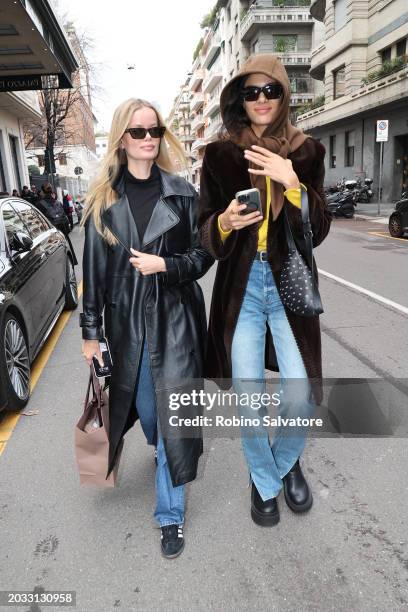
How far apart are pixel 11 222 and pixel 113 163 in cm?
288

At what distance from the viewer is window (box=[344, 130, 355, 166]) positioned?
1118 inches

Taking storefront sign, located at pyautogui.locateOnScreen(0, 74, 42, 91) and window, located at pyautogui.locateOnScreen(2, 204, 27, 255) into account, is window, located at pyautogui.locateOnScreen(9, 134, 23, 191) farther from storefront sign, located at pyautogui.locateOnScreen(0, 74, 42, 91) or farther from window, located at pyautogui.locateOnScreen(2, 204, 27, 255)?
window, located at pyautogui.locateOnScreen(2, 204, 27, 255)

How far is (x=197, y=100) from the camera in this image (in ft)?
251

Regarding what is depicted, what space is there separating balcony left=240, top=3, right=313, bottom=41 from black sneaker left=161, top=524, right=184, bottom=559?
4423 cm

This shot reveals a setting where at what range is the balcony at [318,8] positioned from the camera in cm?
3024

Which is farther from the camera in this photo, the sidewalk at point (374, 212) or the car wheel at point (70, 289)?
the sidewalk at point (374, 212)

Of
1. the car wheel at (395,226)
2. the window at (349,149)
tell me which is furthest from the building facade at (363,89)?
the car wheel at (395,226)

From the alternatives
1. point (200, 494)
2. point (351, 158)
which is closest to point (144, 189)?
point (200, 494)

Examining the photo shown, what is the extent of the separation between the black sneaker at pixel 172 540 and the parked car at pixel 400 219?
436 inches

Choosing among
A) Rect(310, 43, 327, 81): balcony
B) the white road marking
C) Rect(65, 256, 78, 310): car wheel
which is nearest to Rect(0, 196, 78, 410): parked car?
Rect(65, 256, 78, 310): car wheel

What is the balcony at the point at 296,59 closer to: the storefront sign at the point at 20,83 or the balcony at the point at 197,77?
the storefront sign at the point at 20,83

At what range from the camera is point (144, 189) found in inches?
91.7

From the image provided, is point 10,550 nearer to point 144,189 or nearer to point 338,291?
point 144,189

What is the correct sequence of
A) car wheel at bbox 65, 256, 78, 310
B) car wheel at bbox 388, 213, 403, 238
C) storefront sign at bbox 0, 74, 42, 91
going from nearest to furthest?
car wheel at bbox 65, 256, 78, 310
car wheel at bbox 388, 213, 403, 238
storefront sign at bbox 0, 74, 42, 91
